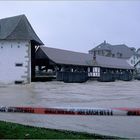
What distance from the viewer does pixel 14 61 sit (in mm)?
36094

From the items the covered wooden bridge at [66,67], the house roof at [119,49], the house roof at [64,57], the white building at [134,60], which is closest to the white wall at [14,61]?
the covered wooden bridge at [66,67]

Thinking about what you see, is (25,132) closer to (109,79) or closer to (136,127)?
(136,127)

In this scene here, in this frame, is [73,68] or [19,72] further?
[73,68]

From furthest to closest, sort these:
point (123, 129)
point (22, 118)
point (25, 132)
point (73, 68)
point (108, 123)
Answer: point (73, 68)
point (22, 118)
point (108, 123)
point (123, 129)
point (25, 132)

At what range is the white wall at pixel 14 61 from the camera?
35.6 metres

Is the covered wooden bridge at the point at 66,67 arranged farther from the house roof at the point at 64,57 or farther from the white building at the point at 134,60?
the white building at the point at 134,60

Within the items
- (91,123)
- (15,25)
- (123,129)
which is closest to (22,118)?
(91,123)

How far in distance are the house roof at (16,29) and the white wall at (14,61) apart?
0.57 meters

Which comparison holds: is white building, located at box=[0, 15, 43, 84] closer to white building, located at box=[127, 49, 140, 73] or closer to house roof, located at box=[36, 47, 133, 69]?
house roof, located at box=[36, 47, 133, 69]

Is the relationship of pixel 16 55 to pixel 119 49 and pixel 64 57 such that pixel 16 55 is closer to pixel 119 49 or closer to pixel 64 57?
pixel 64 57

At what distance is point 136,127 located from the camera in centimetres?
857

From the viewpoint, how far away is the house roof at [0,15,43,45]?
3584cm

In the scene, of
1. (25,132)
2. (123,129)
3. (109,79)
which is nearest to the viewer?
(25,132)

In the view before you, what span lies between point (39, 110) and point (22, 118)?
0.78m
